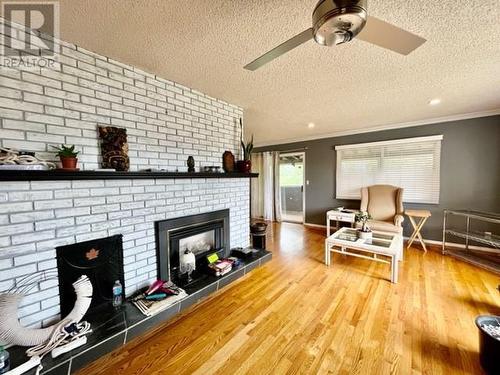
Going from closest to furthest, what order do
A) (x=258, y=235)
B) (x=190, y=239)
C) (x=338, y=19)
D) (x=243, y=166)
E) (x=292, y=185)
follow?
(x=338, y=19) → (x=190, y=239) → (x=243, y=166) → (x=258, y=235) → (x=292, y=185)

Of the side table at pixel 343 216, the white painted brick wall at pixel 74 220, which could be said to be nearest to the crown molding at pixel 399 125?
the side table at pixel 343 216

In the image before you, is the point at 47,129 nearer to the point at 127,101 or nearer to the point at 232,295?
the point at 127,101

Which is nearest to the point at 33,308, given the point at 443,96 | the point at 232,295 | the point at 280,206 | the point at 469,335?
the point at 232,295

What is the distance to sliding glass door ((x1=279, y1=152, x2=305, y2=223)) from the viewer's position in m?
5.40

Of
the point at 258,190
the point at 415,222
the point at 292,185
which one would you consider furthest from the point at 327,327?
the point at 258,190

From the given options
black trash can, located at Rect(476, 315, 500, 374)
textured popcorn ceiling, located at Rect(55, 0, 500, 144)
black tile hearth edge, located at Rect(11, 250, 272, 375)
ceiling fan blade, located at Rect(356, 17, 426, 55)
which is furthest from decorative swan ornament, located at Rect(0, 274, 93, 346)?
black trash can, located at Rect(476, 315, 500, 374)

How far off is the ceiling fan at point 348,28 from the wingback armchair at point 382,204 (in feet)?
9.49

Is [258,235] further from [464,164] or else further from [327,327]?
[464,164]

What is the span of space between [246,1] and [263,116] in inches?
90.0

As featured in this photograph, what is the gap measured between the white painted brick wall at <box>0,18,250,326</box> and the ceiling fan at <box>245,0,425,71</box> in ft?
4.48

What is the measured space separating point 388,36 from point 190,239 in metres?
2.38

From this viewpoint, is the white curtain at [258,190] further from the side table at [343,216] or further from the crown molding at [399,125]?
the side table at [343,216]

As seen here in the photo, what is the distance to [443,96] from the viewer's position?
2582 mm

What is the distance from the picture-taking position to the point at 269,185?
576cm
